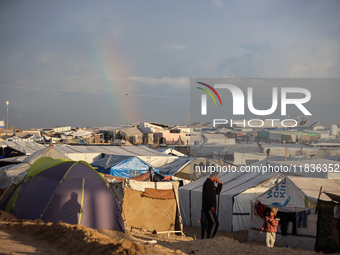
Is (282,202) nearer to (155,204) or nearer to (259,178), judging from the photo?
(259,178)

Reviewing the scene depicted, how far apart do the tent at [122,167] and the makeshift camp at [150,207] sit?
9414mm

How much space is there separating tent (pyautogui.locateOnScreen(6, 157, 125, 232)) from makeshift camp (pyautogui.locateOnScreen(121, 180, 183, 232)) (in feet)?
6.34

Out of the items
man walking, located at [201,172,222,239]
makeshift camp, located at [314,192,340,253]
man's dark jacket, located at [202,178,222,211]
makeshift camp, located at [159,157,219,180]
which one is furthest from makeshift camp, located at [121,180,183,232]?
makeshift camp, located at [159,157,219,180]

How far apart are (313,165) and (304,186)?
7048 millimetres

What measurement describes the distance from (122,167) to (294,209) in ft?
43.4

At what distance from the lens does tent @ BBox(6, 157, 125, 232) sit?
10523mm

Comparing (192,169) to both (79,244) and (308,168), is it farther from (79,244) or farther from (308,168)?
(79,244)

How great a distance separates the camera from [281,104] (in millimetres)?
22047

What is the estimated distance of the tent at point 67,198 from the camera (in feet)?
34.5

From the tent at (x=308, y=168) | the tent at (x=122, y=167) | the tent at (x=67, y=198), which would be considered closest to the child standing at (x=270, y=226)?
the tent at (x=67, y=198)

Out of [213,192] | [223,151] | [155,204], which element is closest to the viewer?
[213,192]

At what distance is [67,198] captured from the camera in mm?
10664

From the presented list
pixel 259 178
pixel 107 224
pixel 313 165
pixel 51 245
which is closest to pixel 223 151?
pixel 313 165

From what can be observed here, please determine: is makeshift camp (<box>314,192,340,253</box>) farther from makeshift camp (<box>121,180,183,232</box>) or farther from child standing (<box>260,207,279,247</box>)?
makeshift camp (<box>121,180,183,232</box>)
